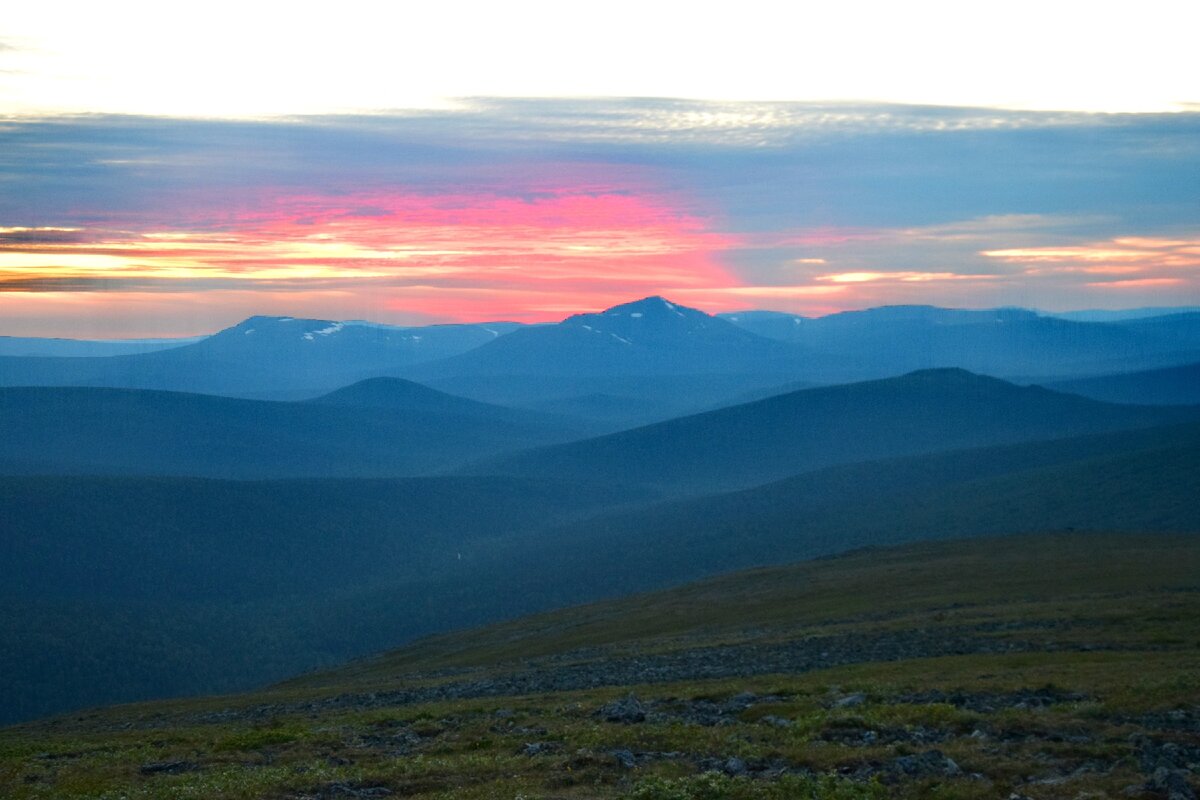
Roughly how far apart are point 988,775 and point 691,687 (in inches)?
718

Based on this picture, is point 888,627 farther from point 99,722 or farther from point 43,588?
point 43,588

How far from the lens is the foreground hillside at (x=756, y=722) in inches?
766

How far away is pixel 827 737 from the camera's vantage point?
23219mm

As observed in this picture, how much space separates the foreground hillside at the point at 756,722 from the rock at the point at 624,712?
14 centimetres

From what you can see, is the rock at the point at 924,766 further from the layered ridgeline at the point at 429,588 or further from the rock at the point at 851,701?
the layered ridgeline at the point at 429,588

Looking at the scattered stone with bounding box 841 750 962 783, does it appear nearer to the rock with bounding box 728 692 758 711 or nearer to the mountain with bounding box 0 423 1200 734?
the rock with bounding box 728 692 758 711

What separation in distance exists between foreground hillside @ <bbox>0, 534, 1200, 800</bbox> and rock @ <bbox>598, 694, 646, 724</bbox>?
5.3 inches

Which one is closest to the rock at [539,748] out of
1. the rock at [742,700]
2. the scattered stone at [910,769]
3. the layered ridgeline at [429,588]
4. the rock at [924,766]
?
the rock at [742,700]

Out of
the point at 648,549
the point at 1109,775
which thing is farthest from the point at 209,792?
the point at 648,549

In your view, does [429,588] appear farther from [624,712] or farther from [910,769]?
[910,769]

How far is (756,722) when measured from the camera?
26.5 m

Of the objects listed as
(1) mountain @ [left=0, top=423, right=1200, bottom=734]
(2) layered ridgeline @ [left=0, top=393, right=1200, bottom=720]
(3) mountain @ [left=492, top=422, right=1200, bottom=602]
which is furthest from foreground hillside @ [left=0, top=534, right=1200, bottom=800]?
(3) mountain @ [left=492, top=422, right=1200, bottom=602]

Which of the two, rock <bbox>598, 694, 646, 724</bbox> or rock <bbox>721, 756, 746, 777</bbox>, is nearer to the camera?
rock <bbox>721, 756, 746, 777</bbox>

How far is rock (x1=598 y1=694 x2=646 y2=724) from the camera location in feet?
92.5
